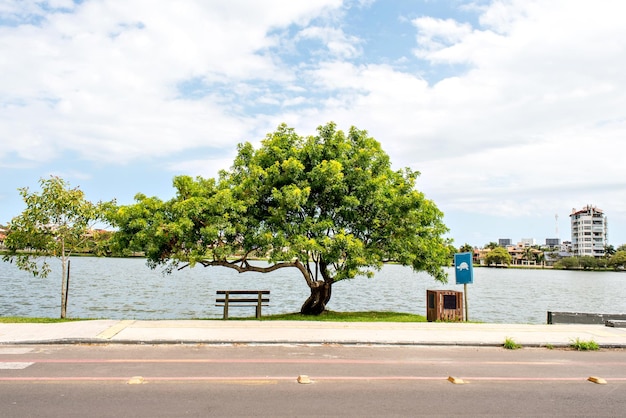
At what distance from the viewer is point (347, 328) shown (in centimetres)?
1539

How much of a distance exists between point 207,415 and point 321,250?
38.5ft

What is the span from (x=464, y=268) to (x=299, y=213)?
6603 mm

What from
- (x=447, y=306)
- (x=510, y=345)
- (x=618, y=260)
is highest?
(x=618, y=260)

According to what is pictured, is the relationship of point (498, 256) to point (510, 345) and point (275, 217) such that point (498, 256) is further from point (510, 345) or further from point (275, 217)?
point (510, 345)

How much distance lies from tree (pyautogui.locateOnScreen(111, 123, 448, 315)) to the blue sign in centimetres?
179

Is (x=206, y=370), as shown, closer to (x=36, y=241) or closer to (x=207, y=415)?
(x=207, y=415)

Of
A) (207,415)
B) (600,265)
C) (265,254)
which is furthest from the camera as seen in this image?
(600,265)

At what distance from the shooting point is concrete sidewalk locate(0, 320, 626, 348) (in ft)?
41.6

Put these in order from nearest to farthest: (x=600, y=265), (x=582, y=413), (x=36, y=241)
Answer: (x=582, y=413) < (x=36, y=241) < (x=600, y=265)

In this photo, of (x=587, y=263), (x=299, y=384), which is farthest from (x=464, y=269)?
(x=587, y=263)

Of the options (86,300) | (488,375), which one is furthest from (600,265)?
(488,375)

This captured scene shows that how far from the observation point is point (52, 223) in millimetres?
18078

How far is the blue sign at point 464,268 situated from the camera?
19.2 meters

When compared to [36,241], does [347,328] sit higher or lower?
lower
